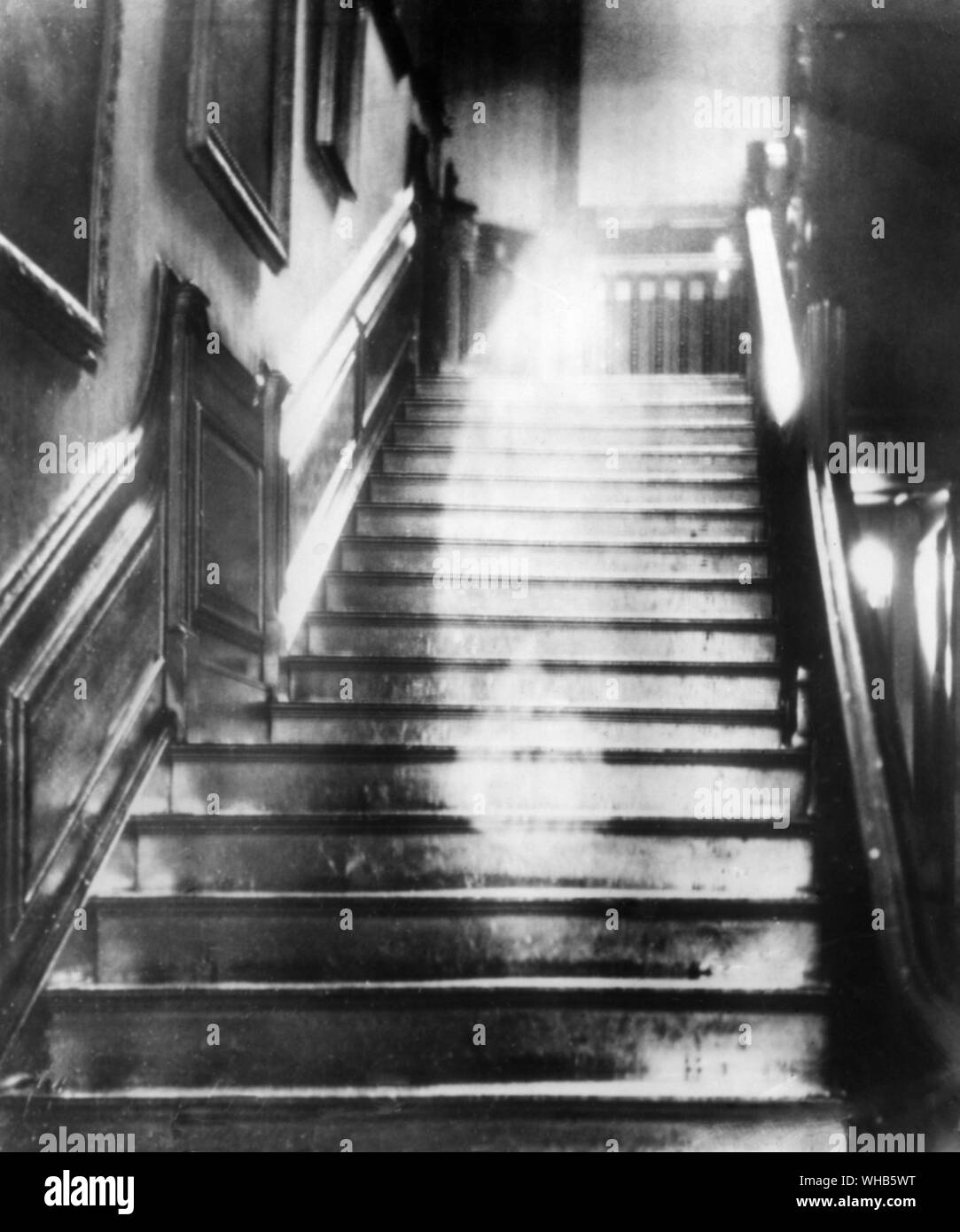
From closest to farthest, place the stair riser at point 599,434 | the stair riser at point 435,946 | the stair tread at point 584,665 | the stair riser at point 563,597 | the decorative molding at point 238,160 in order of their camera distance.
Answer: the stair riser at point 435,946 < the decorative molding at point 238,160 < the stair tread at point 584,665 < the stair riser at point 563,597 < the stair riser at point 599,434

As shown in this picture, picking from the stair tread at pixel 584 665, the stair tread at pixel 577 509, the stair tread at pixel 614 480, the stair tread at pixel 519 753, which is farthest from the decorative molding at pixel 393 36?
the stair tread at pixel 519 753

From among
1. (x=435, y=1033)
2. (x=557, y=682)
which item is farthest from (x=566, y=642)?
(x=435, y=1033)

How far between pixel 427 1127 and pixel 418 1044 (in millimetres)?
176

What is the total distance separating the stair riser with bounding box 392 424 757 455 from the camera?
4805 mm

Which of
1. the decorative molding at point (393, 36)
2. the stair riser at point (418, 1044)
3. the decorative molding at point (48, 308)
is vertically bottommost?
the stair riser at point (418, 1044)

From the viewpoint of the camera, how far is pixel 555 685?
3273 mm

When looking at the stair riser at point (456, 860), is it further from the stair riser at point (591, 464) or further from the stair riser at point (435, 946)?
the stair riser at point (591, 464)

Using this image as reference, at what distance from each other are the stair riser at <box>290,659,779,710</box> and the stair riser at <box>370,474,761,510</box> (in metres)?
1.16

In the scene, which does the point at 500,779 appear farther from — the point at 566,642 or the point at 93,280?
the point at 93,280

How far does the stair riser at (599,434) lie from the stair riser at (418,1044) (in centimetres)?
286

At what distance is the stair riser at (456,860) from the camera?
2.53 m

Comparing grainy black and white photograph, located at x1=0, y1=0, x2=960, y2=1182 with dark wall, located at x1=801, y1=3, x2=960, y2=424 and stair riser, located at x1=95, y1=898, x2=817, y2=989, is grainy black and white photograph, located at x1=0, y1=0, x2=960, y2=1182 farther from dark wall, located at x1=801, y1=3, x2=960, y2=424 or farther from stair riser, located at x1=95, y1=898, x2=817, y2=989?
dark wall, located at x1=801, y1=3, x2=960, y2=424

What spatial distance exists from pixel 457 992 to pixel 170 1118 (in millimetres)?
515

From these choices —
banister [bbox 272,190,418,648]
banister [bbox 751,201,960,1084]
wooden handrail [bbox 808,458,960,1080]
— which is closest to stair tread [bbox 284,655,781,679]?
banister [bbox 272,190,418,648]
